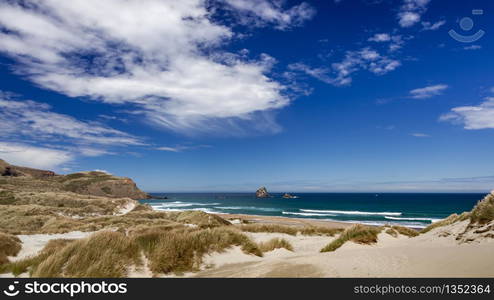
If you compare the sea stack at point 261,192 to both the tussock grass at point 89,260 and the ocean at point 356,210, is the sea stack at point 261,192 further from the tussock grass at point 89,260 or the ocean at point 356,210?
the tussock grass at point 89,260

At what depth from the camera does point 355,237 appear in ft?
41.3

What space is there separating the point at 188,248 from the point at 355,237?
8.17 metres

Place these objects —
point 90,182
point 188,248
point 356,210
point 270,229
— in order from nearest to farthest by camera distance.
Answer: point 188,248
point 270,229
point 356,210
point 90,182

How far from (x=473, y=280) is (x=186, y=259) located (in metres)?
6.64

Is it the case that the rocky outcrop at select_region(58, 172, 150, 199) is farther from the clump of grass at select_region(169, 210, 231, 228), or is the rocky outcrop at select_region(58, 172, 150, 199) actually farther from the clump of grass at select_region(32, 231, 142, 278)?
the clump of grass at select_region(32, 231, 142, 278)

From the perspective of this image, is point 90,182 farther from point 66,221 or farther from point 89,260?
point 89,260

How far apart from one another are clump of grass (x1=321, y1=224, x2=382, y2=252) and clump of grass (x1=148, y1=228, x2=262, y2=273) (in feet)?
12.5

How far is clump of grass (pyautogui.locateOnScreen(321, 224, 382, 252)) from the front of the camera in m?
11.8

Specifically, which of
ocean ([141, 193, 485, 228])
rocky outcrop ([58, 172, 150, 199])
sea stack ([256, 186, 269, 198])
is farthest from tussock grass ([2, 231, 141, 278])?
sea stack ([256, 186, 269, 198])

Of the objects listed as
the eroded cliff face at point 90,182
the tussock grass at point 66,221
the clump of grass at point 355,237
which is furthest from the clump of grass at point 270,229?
the eroded cliff face at point 90,182

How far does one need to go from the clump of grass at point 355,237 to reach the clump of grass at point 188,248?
12.5 feet

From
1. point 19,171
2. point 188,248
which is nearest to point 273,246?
point 188,248

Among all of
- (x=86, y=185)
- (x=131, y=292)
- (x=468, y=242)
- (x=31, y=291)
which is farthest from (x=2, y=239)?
(x=86, y=185)

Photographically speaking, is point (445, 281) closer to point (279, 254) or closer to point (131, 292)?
point (131, 292)
